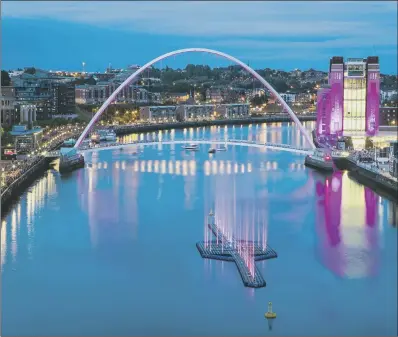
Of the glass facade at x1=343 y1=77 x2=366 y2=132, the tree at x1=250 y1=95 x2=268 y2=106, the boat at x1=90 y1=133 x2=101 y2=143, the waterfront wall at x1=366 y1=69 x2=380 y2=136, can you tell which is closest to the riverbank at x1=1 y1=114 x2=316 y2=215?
the boat at x1=90 y1=133 x2=101 y2=143

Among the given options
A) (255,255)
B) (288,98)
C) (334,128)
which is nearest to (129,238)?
(255,255)

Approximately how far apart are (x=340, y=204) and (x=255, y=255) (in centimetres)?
209

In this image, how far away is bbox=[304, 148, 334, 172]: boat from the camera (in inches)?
371

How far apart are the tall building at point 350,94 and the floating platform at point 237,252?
663cm

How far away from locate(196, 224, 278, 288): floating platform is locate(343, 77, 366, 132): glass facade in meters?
6.61

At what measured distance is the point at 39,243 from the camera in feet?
18.2

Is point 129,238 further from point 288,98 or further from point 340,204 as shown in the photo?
point 288,98

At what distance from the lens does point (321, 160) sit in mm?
9602

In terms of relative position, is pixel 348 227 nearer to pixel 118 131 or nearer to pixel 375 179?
pixel 375 179

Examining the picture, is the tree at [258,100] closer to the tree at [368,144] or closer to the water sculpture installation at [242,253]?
the tree at [368,144]

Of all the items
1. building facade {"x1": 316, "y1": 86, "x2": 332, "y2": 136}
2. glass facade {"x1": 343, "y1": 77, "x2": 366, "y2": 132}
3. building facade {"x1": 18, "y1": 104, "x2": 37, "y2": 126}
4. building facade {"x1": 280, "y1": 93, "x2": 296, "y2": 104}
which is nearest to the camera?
glass facade {"x1": 343, "y1": 77, "x2": 366, "y2": 132}

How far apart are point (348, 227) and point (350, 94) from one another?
6.39 metres

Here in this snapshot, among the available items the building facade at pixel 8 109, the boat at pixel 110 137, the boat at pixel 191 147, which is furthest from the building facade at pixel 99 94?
the boat at pixel 191 147

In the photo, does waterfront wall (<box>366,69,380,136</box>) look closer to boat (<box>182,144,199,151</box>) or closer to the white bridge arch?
the white bridge arch
